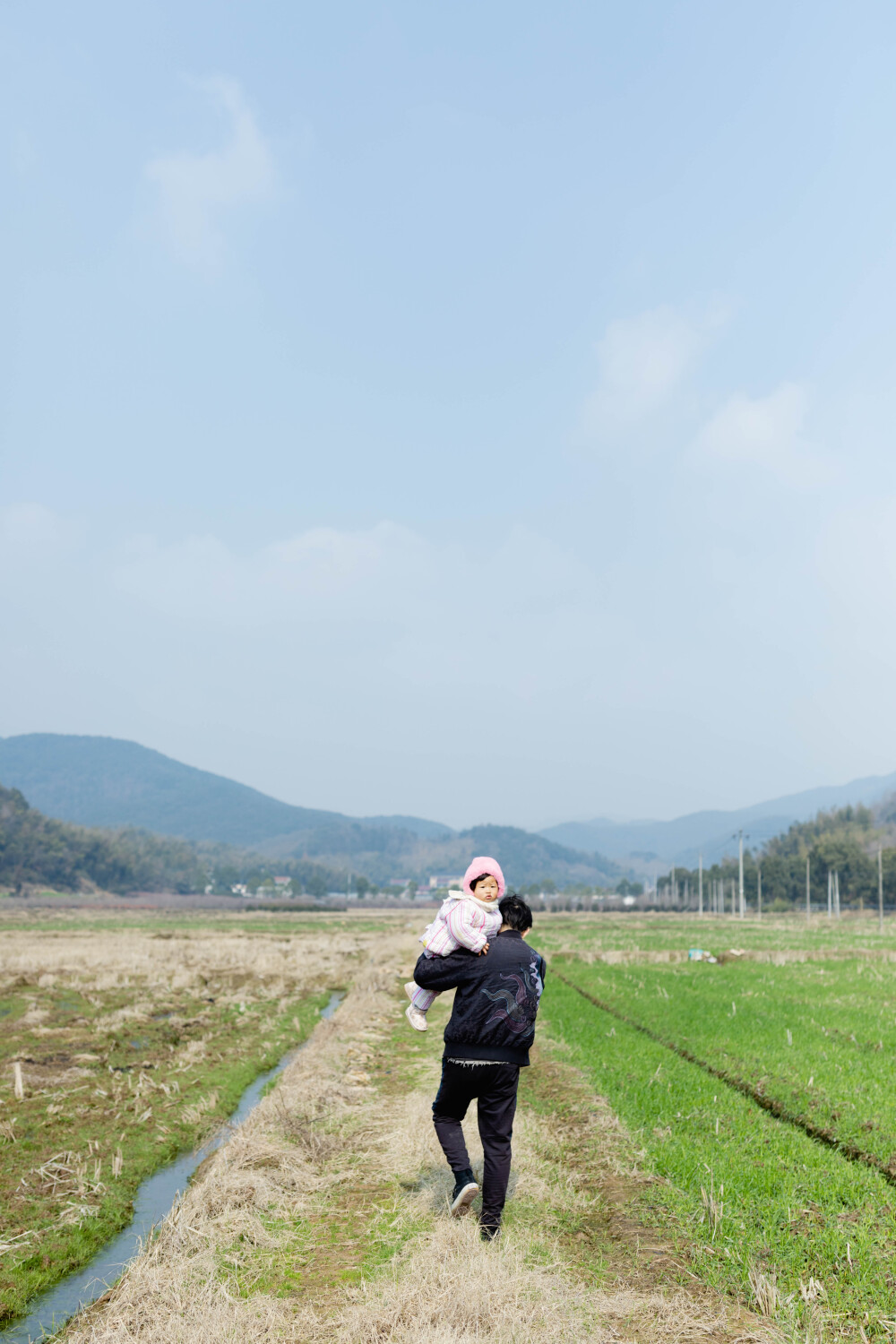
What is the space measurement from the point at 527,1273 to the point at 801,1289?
76.4 inches

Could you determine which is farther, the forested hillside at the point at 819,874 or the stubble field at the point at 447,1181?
the forested hillside at the point at 819,874

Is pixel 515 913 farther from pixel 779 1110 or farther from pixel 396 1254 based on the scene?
pixel 779 1110

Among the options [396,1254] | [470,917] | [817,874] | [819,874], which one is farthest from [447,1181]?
[817,874]

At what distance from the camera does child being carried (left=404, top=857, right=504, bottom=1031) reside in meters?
6.64

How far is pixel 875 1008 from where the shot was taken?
20.4 m

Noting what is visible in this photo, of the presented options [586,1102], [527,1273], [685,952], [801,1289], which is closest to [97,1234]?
[527,1273]

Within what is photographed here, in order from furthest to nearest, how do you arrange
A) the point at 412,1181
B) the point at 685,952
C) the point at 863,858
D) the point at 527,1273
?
the point at 863,858
the point at 685,952
the point at 412,1181
the point at 527,1273

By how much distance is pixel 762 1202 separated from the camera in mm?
7555

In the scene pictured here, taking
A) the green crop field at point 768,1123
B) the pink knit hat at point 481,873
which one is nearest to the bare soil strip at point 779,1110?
the green crop field at point 768,1123

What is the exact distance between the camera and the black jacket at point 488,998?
6.71 m

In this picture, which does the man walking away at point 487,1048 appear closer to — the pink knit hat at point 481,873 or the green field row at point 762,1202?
the pink knit hat at point 481,873

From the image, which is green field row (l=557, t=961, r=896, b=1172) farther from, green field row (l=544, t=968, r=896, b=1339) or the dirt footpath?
the dirt footpath

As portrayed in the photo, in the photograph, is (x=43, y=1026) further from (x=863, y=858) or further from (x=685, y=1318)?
(x=863, y=858)

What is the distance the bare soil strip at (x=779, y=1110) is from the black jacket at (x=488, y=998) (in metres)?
4.84
